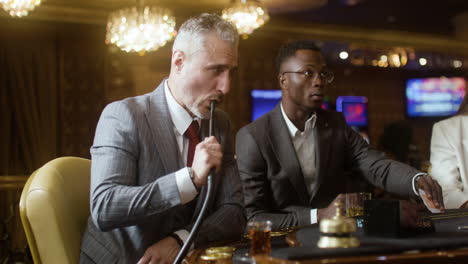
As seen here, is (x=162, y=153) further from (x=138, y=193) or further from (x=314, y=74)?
(x=314, y=74)

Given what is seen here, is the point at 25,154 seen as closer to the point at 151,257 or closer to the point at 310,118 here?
the point at 310,118

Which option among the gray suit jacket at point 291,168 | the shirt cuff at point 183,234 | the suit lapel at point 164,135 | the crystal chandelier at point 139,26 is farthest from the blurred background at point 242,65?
the shirt cuff at point 183,234

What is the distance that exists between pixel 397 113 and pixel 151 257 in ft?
27.8

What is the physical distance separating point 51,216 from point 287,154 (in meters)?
1.24

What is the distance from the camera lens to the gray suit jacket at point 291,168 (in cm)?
244

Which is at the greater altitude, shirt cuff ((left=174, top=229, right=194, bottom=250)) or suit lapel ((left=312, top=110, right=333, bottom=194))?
suit lapel ((left=312, top=110, right=333, bottom=194))

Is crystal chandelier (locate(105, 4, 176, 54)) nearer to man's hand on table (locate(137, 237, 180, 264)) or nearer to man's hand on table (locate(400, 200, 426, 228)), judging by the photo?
man's hand on table (locate(137, 237, 180, 264))

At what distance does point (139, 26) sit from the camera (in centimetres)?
459

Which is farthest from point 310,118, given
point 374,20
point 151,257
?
point 374,20

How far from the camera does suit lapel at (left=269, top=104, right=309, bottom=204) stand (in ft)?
8.14

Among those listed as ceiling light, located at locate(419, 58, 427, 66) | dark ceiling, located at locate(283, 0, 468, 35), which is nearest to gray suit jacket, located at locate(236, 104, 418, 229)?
dark ceiling, located at locate(283, 0, 468, 35)

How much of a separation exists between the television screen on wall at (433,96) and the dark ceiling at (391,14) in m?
0.87

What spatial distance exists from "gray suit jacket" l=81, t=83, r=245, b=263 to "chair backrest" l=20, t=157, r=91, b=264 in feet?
0.18

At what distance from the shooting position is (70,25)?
645cm
